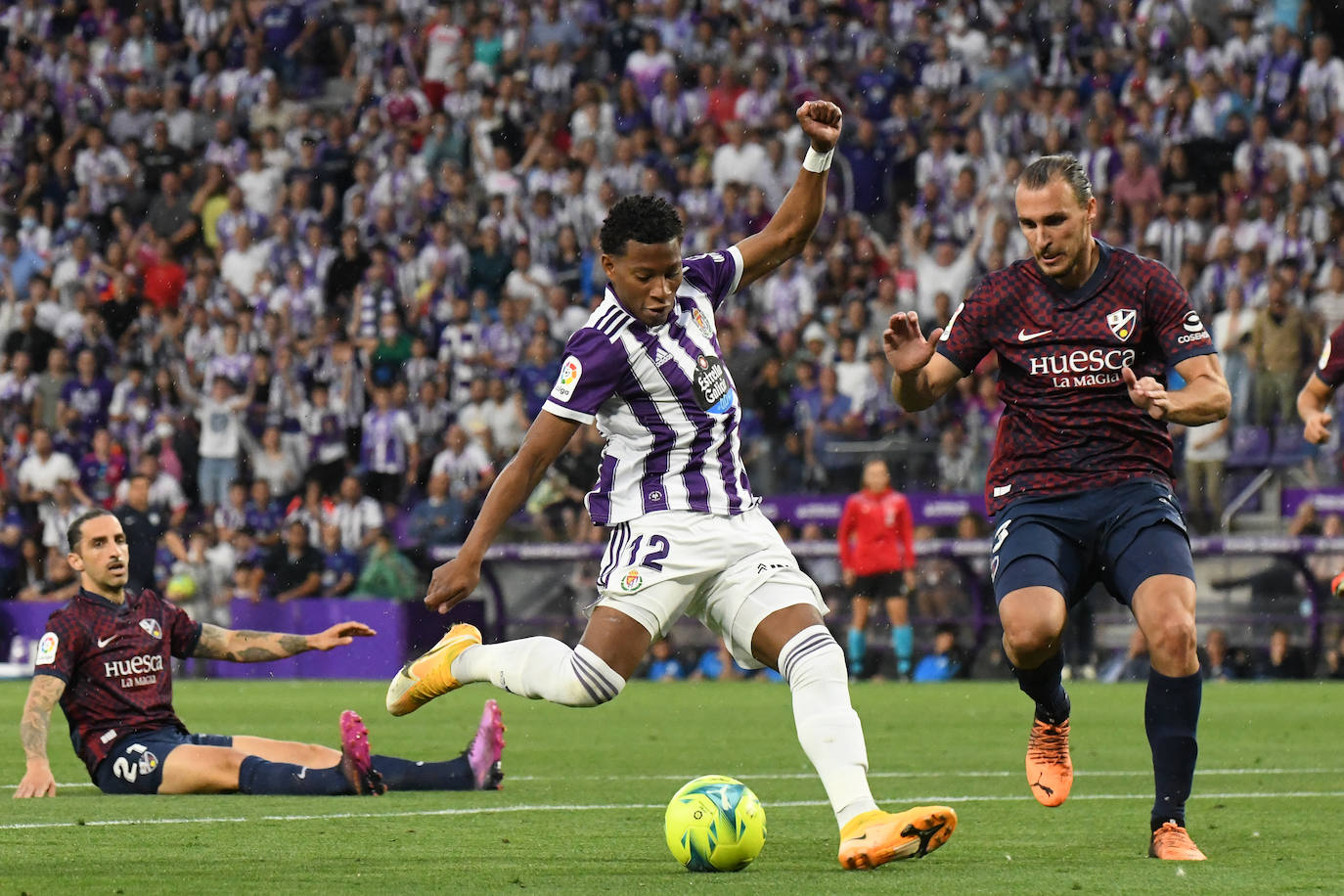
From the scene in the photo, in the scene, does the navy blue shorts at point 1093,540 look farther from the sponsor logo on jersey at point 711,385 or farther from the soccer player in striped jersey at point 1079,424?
the sponsor logo on jersey at point 711,385

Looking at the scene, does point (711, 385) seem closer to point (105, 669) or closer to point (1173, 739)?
point (1173, 739)

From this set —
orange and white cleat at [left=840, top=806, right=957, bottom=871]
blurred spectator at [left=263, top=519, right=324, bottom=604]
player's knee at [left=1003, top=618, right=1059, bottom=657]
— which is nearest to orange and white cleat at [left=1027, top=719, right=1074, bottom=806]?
player's knee at [left=1003, top=618, right=1059, bottom=657]

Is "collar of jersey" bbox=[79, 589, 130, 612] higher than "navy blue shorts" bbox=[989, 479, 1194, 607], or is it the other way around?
"navy blue shorts" bbox=[989, 479, 1194, 607]

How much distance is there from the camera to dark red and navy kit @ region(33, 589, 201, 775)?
8.45 metres

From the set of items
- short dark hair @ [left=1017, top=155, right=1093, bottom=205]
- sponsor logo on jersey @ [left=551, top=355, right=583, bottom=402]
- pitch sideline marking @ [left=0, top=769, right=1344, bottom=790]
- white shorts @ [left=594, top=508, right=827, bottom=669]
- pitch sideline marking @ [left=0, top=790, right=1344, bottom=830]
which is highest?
short dark hair @ [left=1017, top=155, right=1093, bottom=205]

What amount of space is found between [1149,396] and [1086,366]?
0.68 m

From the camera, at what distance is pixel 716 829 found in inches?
235

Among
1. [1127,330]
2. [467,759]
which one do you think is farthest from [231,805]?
[1127,330]

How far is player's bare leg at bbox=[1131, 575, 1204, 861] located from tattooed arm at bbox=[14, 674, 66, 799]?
178 inches

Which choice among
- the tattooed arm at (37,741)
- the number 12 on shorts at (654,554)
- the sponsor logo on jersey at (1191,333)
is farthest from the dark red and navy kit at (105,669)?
the sponsor logo on jersey at (1191,333)

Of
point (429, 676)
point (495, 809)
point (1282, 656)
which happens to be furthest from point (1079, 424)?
point (1282, 656)

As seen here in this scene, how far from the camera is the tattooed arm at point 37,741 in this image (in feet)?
26.9

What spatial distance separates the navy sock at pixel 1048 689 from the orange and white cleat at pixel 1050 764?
3 cm

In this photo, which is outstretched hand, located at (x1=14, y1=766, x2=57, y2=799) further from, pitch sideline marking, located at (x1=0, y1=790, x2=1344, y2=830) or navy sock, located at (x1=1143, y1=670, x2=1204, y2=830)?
navy sock, located at (x1=1143, y1=670, x2=1204, y2=830)
